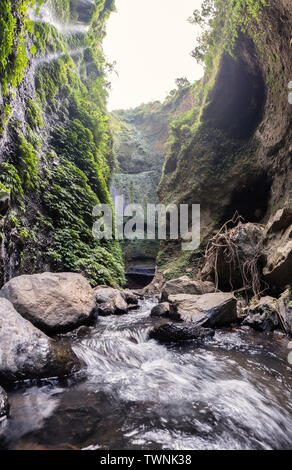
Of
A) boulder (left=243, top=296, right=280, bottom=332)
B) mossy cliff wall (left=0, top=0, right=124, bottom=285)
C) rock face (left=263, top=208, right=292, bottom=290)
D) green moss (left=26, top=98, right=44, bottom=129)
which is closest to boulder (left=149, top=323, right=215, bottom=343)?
boulder (left=243, top=296, right=280, bottom=332)

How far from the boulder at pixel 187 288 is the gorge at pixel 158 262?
0.22 feet

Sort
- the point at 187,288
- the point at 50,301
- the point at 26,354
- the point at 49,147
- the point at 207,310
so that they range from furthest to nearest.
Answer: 1. the point at 49,147
2. the point at 187,288
3. the point at 207,310
4. the point at 50,301
5. the point at 26,354

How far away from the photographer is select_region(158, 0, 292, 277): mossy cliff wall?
630cm

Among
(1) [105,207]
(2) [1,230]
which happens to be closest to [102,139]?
(1) [105,207]

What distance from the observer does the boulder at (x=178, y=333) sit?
3572 mm

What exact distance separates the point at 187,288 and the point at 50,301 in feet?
11.3

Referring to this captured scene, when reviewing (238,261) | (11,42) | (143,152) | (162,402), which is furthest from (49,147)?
(143,152)

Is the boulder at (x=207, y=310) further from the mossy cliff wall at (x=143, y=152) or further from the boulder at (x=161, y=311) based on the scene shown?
the mossy cliff wall at (x=143, y=152)

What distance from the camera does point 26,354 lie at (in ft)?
6.98

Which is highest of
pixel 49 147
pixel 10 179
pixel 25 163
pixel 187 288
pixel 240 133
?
pixel 240 133

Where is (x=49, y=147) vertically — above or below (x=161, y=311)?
above

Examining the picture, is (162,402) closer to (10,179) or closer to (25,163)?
(10,179)

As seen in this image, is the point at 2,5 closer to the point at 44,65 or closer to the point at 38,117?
the point at 38,117
